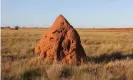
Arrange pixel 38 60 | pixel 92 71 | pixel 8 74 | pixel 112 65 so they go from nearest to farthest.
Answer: pixel 8 74 → pixel 92 71 → pixel 112 65 → pixel 38 60

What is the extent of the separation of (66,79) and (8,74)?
203cm

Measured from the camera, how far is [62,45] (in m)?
14.3

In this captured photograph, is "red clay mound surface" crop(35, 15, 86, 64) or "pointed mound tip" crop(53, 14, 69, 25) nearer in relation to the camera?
"red clay mound surface" crop(35, 15, 86, 64)

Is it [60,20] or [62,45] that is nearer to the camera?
[62,45]

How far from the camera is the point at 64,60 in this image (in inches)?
548

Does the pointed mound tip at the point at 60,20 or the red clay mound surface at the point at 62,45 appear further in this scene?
the pointed mound tip at the point at 60,20

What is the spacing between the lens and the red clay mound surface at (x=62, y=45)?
550 inches

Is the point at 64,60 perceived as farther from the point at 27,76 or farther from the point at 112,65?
the point at 27,76

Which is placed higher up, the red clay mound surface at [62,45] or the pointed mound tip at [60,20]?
the pointed mound tip at [60,20]

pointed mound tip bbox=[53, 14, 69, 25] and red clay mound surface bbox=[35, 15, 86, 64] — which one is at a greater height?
pointed mound tip bbox=[53, 14, 69, 25]

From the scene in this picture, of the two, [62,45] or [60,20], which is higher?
[60,20]

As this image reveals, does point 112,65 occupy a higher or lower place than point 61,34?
lower

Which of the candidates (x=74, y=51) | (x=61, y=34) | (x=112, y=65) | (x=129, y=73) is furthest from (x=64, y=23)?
(x=129, y=73)

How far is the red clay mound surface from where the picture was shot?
14.0m
